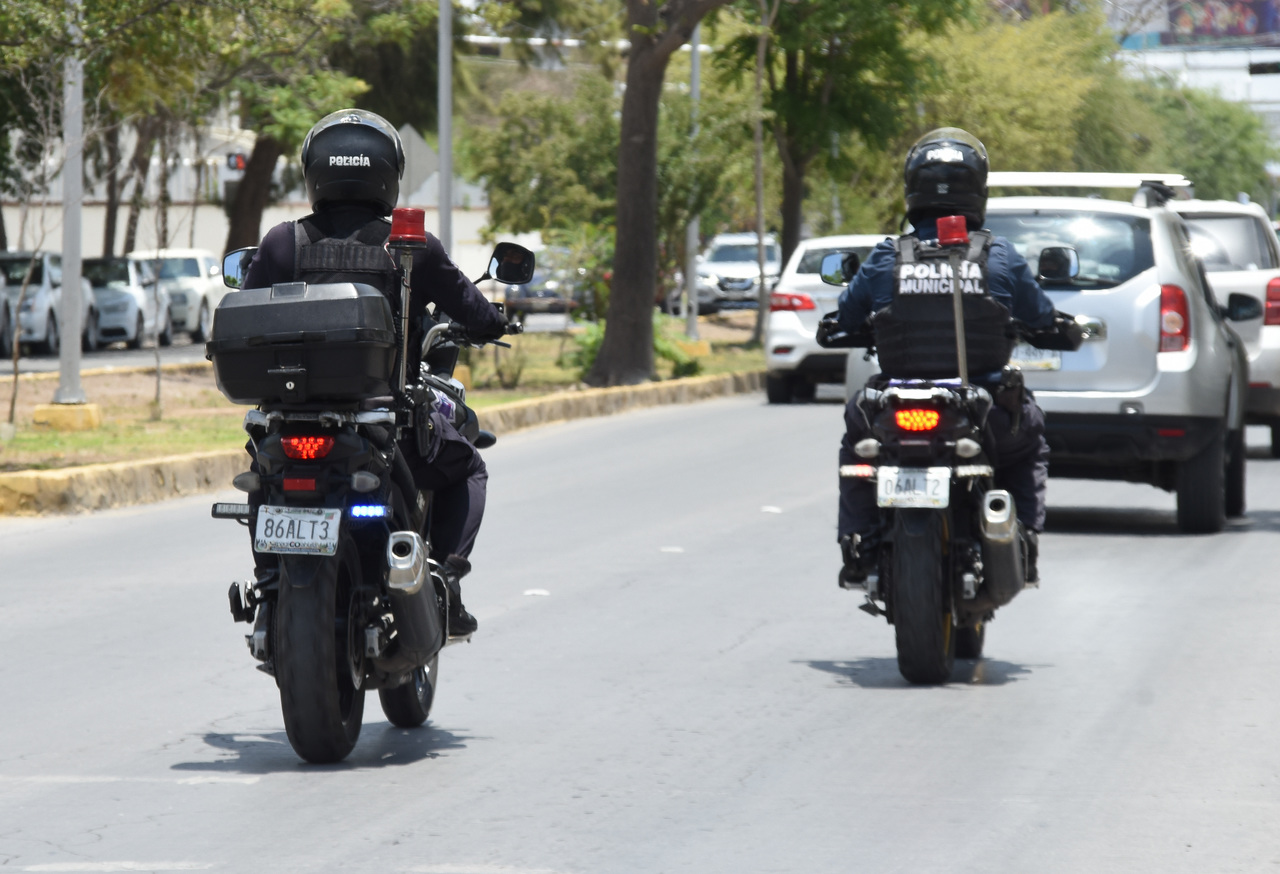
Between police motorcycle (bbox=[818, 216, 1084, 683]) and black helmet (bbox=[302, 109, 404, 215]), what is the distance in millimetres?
1946

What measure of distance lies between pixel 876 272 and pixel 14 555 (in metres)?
5.34

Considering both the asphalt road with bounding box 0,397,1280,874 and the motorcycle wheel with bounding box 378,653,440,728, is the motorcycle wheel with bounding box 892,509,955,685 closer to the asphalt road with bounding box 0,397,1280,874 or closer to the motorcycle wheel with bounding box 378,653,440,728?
the asphalt road with bounding box 0,397,1280,874

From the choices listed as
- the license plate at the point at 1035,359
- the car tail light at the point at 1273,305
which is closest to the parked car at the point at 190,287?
the car tail light at the point at 1273,305

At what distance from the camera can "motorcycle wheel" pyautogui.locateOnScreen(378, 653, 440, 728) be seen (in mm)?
6309

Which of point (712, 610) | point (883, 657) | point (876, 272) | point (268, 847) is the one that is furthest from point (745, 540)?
point (268, 847)

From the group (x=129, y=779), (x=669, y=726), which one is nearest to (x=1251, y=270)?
(x=669, y=726)

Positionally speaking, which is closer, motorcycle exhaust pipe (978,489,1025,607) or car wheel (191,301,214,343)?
motorcycle exhaust pipe (978,489,1025,607)

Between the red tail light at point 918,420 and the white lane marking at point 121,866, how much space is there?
303cm

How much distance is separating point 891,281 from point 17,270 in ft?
76.5

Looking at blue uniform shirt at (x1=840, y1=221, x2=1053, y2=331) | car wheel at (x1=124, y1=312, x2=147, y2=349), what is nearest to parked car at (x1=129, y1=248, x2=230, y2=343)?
car wheel at (x1=124, y1=312, x2=147, y2=349)

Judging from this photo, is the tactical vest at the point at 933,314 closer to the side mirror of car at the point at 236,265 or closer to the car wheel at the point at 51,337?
the side mirror of car at the point at 236,265

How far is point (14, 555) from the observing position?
10508 millimetres

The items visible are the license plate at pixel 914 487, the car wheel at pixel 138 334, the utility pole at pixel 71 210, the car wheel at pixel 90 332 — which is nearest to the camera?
the license plate at pixel 914 487

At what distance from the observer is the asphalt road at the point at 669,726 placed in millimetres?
5016
